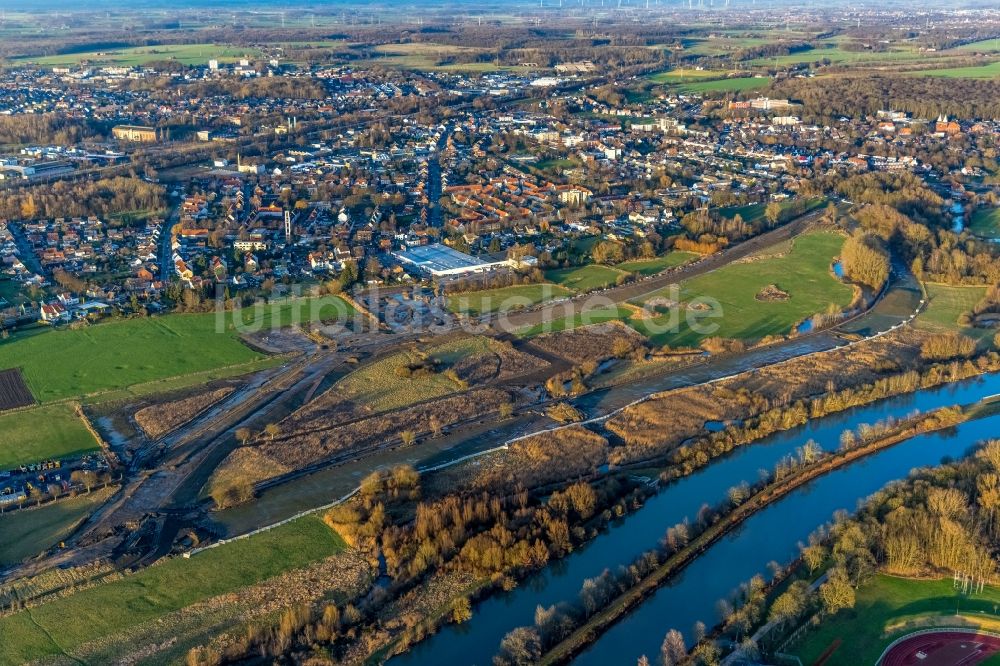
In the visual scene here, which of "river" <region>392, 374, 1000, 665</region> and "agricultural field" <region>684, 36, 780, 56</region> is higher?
"agricultural field" <region>684, 36, 780, 56</region>

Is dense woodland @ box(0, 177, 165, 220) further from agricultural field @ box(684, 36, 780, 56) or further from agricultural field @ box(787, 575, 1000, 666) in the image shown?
agricultural field @ box(684, 36, 780, 56)

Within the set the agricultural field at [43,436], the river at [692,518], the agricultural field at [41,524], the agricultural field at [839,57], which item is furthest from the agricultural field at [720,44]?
the agricultural field at [41,524]

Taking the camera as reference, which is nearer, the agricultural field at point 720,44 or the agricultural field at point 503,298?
the agricultural field at point 503,298

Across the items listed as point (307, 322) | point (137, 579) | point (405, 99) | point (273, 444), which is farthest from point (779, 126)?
point (137, 579)

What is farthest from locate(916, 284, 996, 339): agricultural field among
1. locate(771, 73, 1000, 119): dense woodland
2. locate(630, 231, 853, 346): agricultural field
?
locate(771, 73, 1000, 119): dense woodland

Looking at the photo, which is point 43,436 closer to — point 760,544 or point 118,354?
point 118,354

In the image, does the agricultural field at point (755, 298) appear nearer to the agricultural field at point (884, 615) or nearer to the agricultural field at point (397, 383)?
the agricultural field at point (397, 383)
